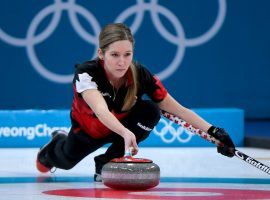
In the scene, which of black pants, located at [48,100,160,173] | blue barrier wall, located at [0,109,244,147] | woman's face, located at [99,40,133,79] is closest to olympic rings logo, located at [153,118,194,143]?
blue barrier wall, located at [0,109,244,147]

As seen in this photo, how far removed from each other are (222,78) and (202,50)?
0.43 m

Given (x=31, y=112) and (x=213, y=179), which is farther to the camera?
(x=31, y=112)

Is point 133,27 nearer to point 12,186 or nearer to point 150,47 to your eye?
point 150,47

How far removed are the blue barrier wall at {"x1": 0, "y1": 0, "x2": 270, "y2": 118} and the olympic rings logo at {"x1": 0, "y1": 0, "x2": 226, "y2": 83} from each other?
1 cm

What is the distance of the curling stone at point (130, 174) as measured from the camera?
381cm

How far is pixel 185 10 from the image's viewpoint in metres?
9.29

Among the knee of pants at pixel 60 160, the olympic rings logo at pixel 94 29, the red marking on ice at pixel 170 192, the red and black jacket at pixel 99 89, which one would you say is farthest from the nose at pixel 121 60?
the olympic rings logo at pixel 94 29

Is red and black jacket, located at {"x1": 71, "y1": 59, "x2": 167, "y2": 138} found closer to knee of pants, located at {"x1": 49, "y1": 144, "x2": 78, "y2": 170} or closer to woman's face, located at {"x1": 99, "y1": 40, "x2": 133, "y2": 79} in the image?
woman's face, located at {"x1": 99, "y1": 40, "x2": 133, "y2": 79}

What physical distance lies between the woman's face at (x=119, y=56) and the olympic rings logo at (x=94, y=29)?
499cm

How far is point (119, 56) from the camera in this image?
13.4ft

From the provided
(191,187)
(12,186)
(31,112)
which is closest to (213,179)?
(191,187)

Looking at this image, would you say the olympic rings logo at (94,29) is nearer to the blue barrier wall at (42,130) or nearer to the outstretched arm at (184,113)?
the blue barrier wall at (42,130)

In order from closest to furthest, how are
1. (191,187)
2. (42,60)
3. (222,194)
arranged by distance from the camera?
(222,194)
(191,187)
(42,60)

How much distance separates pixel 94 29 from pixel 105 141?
4.59 metres
